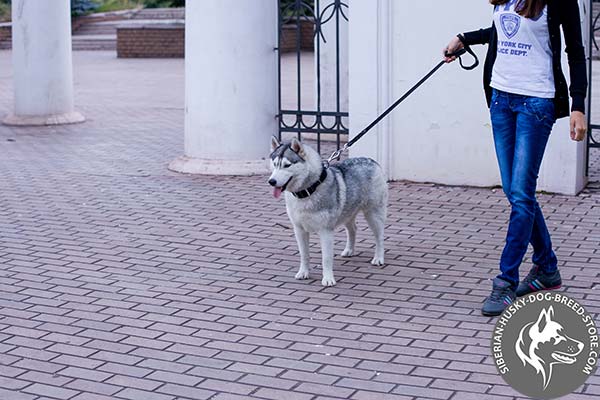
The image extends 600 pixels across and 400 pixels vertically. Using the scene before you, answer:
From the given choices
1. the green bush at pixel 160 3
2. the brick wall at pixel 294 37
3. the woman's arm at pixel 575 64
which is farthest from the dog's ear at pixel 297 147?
the green bush at pixel 160 3

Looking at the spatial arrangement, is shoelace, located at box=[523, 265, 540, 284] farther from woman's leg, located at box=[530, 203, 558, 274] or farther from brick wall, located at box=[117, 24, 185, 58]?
brick wall, located at box=[117, 24, 185, 58]

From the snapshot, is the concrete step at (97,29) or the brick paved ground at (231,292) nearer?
the brick paved ground at (231,292)

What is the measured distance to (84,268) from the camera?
7.63 metres

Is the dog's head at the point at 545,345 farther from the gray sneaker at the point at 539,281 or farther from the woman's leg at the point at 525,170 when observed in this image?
the gray sneaker at the point at 539,281

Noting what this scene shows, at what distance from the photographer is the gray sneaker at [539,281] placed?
664 cm

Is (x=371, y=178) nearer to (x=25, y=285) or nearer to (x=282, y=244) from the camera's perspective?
(x=282, y=244)

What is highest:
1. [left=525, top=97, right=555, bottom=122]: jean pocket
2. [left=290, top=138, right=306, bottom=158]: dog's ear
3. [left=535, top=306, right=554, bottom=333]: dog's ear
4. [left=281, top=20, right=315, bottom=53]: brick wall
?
[left=281, top=20, right=315, bottom=53]: brick wall

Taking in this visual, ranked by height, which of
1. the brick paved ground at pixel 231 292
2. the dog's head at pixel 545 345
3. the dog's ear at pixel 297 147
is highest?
the dog's ear at pixel 297 147

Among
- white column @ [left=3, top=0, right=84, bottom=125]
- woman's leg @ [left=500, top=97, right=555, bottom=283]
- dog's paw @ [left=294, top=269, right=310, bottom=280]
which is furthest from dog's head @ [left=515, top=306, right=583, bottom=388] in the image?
white column @ [left=3, top=0, right=84, bottom=125]

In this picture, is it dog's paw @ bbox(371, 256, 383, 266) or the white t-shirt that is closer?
the white t-shirt

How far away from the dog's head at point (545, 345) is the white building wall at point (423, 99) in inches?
191

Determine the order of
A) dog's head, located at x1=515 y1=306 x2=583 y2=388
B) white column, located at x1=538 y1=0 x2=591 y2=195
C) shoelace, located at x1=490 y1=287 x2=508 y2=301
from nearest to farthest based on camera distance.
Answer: dog's head, located at x1=515 y1=306 x2=583 y2=388 → shoelace, located at x1=490 y1=287 x2=508 y2=301 → white column, located at x1=538 y1=0 x2=591 y2=195

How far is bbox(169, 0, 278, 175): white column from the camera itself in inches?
424

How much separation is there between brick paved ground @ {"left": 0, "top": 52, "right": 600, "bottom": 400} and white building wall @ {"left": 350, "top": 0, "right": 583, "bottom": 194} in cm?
24
